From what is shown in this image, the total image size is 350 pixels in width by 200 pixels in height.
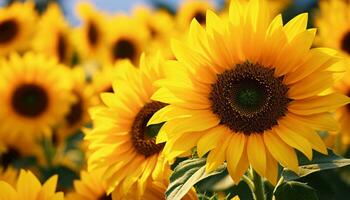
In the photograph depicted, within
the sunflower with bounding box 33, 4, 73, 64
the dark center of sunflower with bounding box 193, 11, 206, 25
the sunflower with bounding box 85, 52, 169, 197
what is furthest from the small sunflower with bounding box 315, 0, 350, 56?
the dark center of sunflower with bounding box 193, 11, 206, 25

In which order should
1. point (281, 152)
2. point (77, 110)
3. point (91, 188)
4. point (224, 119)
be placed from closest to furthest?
point (281, 152) → point (224, 119) → point (91, 188) → point (77, 110)

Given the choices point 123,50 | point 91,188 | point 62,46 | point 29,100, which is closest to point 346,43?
point 91,188

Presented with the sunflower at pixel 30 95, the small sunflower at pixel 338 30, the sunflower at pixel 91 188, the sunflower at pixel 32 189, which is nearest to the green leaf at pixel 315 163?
the sunflower at pixel 32 189

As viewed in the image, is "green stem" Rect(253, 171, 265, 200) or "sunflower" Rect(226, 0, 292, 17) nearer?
"green stem" Rect(253, 171, 265, 200)

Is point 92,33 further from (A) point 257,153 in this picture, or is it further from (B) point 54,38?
(A) point 257,153

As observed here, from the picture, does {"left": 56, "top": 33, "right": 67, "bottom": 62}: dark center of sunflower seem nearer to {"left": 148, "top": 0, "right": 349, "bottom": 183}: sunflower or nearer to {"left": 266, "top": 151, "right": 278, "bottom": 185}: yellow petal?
{"left": 148, "top": 0, "right": 349, "bottom": 183}: sunflower

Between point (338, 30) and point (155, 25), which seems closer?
point (338, 30)
